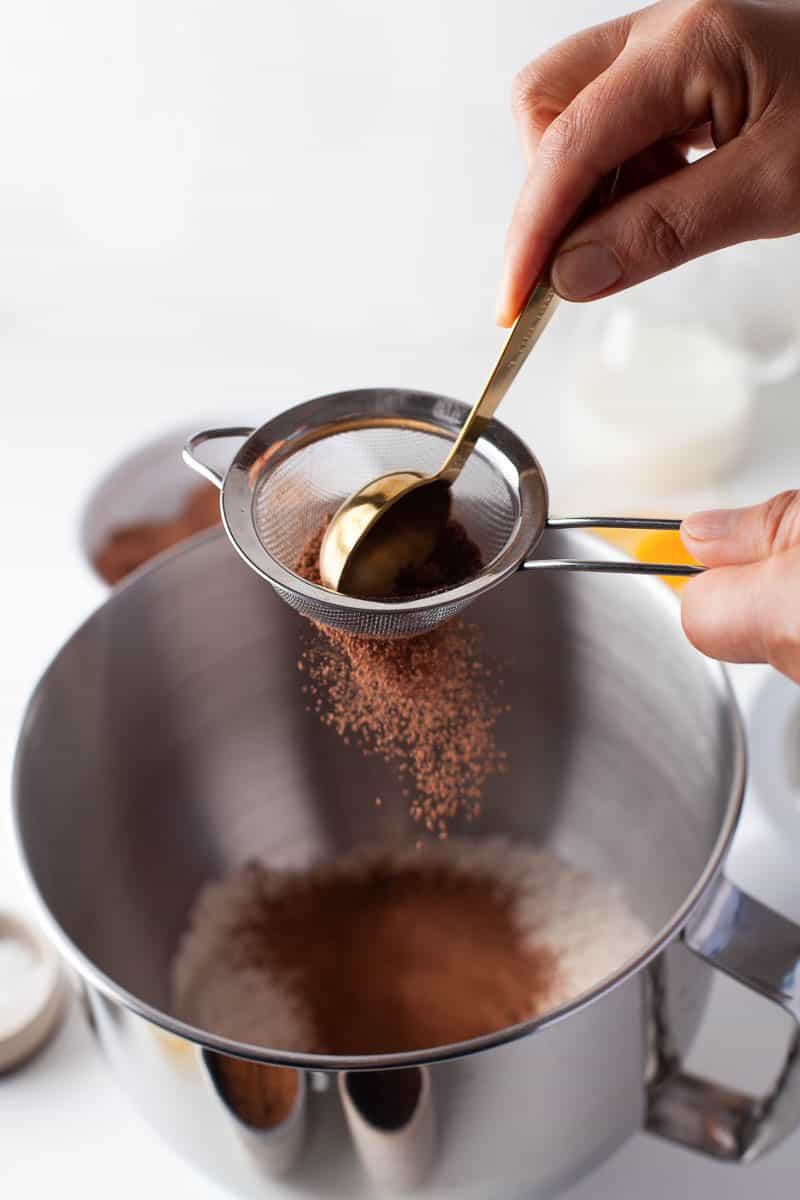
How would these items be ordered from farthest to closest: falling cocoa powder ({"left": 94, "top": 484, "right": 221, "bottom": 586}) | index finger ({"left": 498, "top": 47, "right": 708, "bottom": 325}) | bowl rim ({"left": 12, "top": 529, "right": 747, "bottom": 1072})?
falling cocoa powder ({"left": 94, "top": 484, "right": 221, "bottom": 586}) → index finger ({"left": 498, "top": 47, "right": 708, "bottom": 325}) → bowl rim ({"left": 12, "top": 529, "right": 747, "bottom": 1072})

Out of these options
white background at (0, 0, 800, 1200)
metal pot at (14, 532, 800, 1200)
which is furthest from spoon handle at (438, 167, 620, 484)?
white background at (0, 0, 800, 1200)

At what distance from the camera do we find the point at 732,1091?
0.71 metres

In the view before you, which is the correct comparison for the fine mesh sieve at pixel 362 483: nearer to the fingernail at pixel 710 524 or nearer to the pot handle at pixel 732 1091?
the fingernail at pixel 710 524

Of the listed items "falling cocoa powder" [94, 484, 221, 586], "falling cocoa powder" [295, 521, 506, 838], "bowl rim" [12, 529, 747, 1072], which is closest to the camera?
"bowl rim" [12, 529, 747, 1072]

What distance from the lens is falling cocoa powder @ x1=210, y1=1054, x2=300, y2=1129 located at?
54cm

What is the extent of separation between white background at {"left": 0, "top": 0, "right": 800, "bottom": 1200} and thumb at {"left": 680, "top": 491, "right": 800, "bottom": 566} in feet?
1.30

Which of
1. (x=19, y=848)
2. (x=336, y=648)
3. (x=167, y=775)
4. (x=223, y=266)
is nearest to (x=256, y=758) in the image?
(x=167, y=775)

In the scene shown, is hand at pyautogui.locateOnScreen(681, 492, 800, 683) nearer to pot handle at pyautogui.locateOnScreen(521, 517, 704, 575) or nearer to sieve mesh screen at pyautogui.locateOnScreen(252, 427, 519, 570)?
pot handle at pyautogui.locateOnScreen(521, 517, 704, 575)

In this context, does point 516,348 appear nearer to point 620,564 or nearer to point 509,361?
point 509,361

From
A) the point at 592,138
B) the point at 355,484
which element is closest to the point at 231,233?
the point at 355,484

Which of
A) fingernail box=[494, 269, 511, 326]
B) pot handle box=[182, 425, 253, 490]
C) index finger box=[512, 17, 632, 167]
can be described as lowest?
pot handle box=[182, 425, 253, 490]

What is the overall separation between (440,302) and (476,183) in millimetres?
145

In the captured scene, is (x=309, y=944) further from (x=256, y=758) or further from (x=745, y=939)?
(x=745, y=939)

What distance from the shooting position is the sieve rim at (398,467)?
628mm
